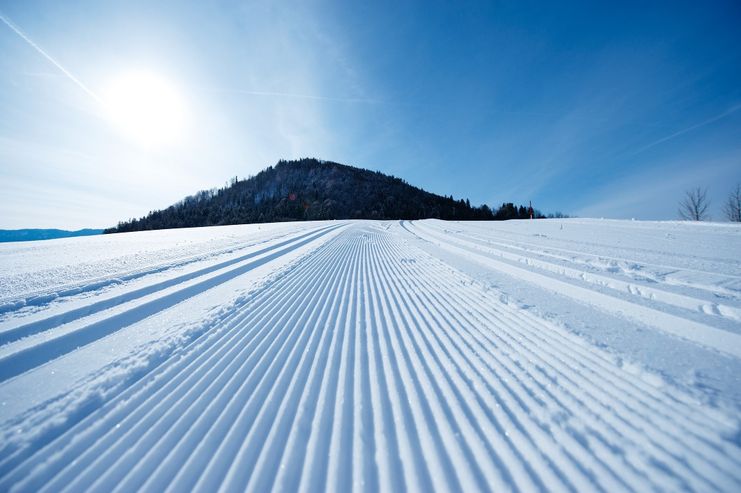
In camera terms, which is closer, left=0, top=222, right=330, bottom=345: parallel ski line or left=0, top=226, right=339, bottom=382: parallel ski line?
left=0, top=226, right=339, bottom=382: parallel ski line

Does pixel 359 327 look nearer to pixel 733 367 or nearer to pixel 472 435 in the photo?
pixel 472 435

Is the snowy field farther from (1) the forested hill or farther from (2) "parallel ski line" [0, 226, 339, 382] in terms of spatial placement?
(1) the forested hill

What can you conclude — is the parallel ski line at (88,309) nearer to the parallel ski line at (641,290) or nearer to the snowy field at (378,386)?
the snowy field at (378,386)

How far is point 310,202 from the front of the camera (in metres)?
102

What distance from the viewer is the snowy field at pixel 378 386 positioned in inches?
56.6

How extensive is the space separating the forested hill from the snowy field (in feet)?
224

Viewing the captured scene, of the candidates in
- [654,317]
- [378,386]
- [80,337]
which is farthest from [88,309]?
[654,317]

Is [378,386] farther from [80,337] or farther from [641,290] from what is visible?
[641,290]

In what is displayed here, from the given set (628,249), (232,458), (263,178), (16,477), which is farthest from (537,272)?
(263,178)

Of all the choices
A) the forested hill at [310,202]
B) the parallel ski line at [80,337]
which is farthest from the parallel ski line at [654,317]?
the forested hill at [310,202]

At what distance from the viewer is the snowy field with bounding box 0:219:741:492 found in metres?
1.44

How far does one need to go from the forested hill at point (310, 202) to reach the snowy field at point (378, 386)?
224 ft

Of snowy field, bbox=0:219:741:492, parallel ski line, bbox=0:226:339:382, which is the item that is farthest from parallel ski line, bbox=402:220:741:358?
parallel ski line, bbox=0:226:339:382

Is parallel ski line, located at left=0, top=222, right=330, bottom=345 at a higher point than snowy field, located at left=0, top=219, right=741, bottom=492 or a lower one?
higher
